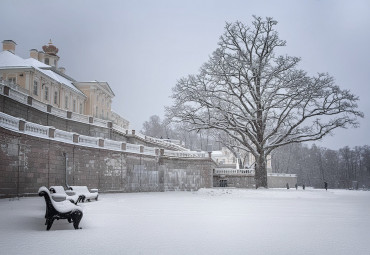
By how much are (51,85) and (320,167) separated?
63699 millimetres

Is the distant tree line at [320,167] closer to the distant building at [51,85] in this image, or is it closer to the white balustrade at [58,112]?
the distant building at [51,85]

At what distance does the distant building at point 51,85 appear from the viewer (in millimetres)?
32531

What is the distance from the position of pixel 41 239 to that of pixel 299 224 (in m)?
6.93

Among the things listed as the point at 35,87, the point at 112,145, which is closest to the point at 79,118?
the point at 35,87

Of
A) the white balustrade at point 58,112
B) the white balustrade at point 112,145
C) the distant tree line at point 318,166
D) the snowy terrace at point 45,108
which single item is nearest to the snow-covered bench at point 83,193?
the white balustrade at point 112,145

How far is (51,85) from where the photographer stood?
36.5 m

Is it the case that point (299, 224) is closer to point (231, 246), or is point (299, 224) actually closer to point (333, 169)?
point (231, 246)

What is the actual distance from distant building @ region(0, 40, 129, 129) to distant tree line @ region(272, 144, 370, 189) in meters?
43.2

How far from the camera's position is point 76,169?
23547 mm

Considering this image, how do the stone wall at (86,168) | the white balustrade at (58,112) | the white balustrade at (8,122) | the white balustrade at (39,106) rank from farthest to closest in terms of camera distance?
the white balustrade at (58,112) < the white balustrade at (39,106) < the stone wall at (86,168) < the white balustrade at (8,122)

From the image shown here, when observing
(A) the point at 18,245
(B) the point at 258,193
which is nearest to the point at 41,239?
(A) the point at 18,245

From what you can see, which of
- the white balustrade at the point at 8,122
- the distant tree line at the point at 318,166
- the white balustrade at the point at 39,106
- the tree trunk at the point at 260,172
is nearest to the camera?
the white balustrade at the point at 8,122

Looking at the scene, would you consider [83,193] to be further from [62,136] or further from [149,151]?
[149,151]

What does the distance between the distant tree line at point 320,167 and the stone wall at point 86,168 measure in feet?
145
